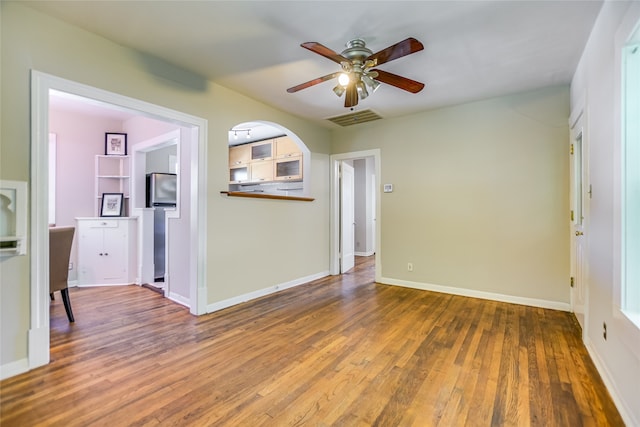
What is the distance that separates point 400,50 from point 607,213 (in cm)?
169

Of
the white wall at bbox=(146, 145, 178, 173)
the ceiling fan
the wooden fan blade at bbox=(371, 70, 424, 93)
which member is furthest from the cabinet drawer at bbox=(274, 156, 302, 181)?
the wooden fan blade at bbox=(371, 70, 424, 93)

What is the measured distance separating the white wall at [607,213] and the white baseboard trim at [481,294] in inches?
40.1

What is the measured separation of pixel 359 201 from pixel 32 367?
6.30 metres

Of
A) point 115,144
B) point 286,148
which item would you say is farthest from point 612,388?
point 115,144

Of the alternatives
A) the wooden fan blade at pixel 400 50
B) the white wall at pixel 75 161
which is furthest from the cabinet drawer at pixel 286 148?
the wooden fan blade at pixel 400 50

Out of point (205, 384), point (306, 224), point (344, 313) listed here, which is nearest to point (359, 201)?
point (306, 224)

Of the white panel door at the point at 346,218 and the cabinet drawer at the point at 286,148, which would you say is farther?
the cabinet drawer at the point at 286,148

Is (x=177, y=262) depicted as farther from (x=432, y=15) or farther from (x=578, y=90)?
(x=578, y=90)

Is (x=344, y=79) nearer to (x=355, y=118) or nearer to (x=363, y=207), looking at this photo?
(x=355, y=118)

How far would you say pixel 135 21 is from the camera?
6.90ft

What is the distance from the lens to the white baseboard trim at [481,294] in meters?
3.22

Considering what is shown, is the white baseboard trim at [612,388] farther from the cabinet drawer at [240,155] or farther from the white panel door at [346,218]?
the cabinet drawer at [240,155]

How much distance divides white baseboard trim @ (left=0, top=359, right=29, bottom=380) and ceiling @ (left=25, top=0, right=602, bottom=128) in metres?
2.43

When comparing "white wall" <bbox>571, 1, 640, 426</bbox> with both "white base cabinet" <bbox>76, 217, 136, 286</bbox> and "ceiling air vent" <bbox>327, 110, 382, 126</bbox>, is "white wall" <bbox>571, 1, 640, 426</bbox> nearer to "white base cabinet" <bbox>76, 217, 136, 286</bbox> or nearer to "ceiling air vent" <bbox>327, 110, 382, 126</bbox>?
"ceiling air vent" <bbox>327, 110, 382, 126</bbox>
